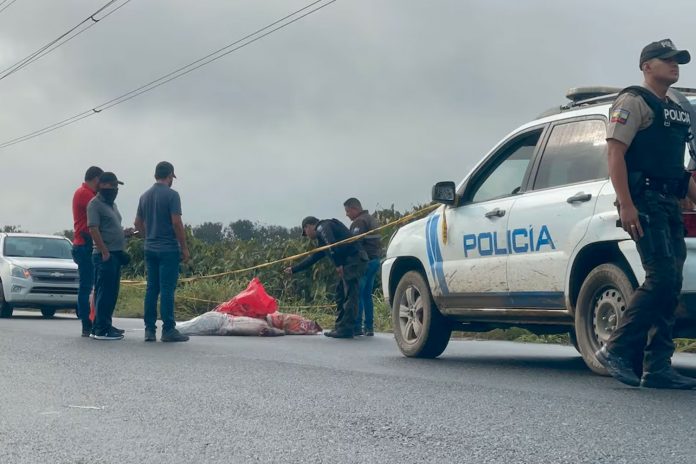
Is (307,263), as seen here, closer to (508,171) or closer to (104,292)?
(104,292)

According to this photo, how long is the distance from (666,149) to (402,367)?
9.41 ft

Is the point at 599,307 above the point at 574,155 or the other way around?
the other way around

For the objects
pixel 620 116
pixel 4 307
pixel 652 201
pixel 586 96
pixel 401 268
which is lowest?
pixel 4 307

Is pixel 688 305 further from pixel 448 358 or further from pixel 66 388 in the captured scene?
pixel 66 388

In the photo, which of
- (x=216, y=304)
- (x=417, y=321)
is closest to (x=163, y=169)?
(x=417, y=321)

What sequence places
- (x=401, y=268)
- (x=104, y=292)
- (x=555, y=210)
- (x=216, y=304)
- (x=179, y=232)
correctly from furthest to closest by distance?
(x=216, y=304), (x=104, y=292), (x=179, y=232), (x=401, y=268), (x=555, y=210)

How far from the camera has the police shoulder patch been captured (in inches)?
288

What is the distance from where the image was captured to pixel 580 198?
Answer: 26.1ft

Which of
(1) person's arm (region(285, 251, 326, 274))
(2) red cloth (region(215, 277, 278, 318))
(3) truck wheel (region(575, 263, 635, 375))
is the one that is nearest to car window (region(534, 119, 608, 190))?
(3) truck wheel (region(575, 263, 635, 375))

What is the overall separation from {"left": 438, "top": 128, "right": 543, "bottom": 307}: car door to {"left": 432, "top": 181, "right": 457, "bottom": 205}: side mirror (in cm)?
15

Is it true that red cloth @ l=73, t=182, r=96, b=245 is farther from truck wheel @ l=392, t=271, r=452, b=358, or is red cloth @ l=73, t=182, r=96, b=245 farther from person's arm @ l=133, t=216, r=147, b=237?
truck wheel @ l=392, t=271, r=452, b=358

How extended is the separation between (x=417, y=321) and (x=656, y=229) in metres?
3.45

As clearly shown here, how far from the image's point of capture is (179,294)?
24.0 m

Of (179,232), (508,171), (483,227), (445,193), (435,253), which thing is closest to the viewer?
(483,227)
